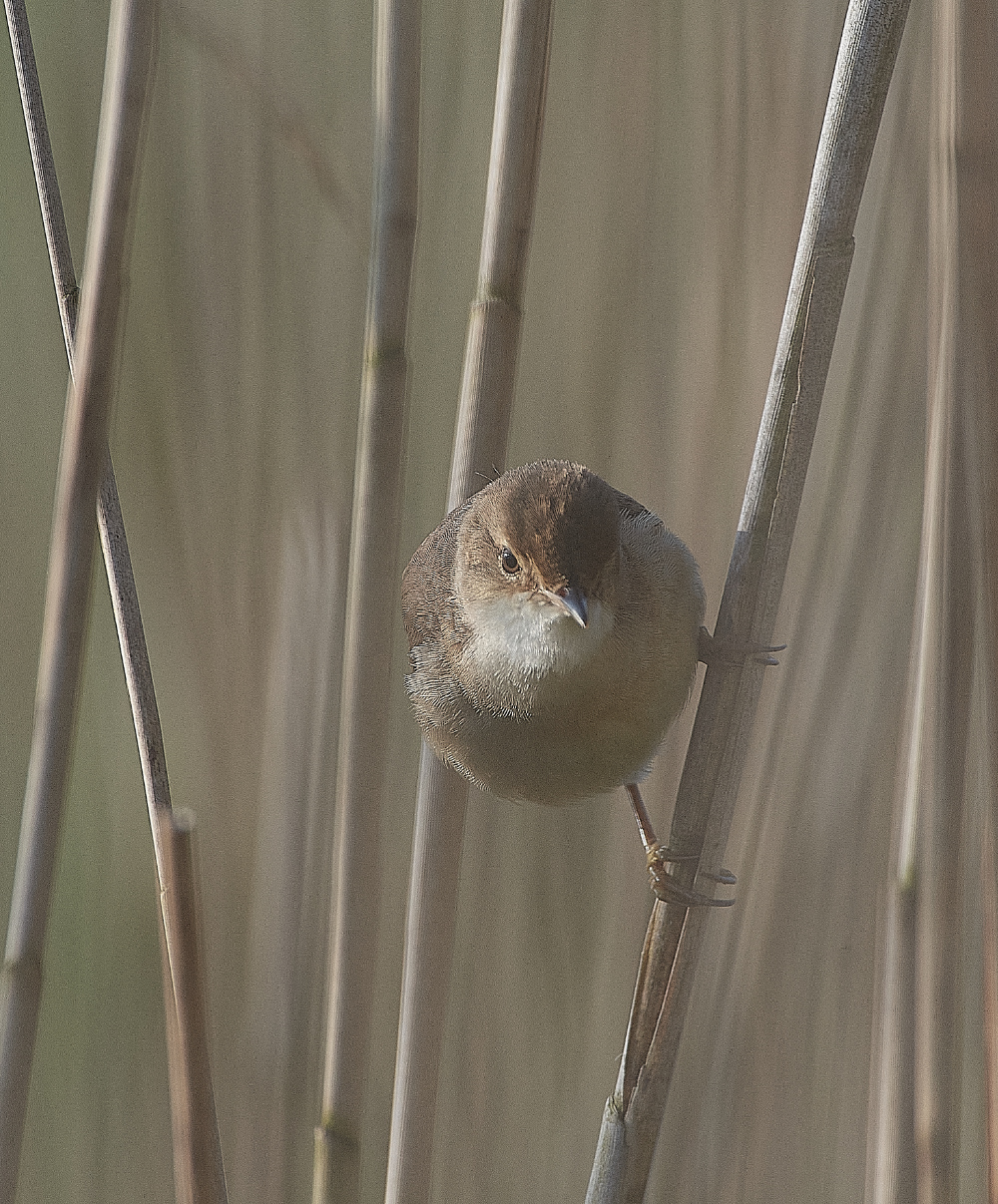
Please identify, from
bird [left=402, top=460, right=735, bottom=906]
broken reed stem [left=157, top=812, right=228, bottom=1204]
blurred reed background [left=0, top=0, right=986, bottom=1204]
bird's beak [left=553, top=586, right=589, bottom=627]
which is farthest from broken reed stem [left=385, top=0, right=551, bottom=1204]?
broken reed stem [left=157, top=812, right=228, bottom=1204]

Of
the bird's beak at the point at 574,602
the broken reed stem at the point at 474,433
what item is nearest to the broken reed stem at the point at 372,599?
the broken reed stem at the point at 474,433

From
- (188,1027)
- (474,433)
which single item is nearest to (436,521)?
(474,433)

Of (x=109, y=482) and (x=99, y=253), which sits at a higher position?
(x=99, y=253)

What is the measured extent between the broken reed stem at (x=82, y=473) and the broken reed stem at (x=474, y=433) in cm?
44

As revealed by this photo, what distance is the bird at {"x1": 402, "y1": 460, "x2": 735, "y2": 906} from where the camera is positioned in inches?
62.3

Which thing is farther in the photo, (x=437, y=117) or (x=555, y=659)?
(x=437, y=117)

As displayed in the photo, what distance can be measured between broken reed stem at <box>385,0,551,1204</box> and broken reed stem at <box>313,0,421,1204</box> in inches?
3.2

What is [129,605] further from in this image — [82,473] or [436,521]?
[436,521]

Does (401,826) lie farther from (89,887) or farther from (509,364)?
(509,364)

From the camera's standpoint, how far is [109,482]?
4.22 ft

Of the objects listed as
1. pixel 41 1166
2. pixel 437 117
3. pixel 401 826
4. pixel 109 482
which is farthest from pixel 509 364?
pixel 41 1166

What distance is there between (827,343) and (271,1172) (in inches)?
57.8

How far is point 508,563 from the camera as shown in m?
1.66

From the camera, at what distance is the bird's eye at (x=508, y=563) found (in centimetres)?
165
